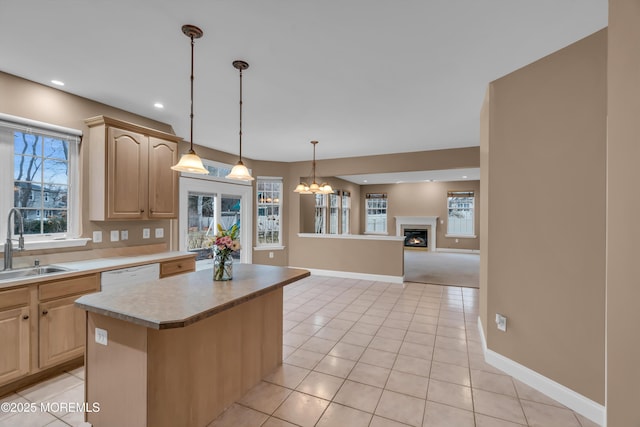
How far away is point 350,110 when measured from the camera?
349cm

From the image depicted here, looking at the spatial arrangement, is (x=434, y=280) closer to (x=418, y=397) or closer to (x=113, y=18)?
(x=418, y=397)

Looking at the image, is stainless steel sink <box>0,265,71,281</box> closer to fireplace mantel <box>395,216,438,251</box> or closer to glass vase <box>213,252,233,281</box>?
glass vase <box>213,252,233,281</box>

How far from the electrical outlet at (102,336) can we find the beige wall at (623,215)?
8.41ft

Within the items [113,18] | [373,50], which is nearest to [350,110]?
[373,50]

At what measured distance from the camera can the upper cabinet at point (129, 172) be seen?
3.02 metres

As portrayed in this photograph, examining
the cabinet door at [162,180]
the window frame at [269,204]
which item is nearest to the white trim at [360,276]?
the window frame at [269,204]

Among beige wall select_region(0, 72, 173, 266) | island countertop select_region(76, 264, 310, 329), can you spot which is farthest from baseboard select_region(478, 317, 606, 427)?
beige wall select_region(0, 72, 173, 266)

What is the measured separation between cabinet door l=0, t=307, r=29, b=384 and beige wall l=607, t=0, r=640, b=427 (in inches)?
145

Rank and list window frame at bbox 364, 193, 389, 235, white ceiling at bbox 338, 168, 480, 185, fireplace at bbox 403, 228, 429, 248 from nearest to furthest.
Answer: white ceiling at bbox 338, 168, 480, 185
fireplace at bbox 403, 228, 429, 248
window frame at bbox 364, 193, 389, 235

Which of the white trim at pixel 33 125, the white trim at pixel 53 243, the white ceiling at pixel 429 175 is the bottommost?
the white trim at pixel 53 243

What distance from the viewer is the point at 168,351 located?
1.65 metres

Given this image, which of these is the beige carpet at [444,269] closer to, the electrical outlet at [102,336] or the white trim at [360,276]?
the white trim at [360,276]

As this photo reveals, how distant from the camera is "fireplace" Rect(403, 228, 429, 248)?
10961 mm

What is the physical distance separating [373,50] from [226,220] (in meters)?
4.41
